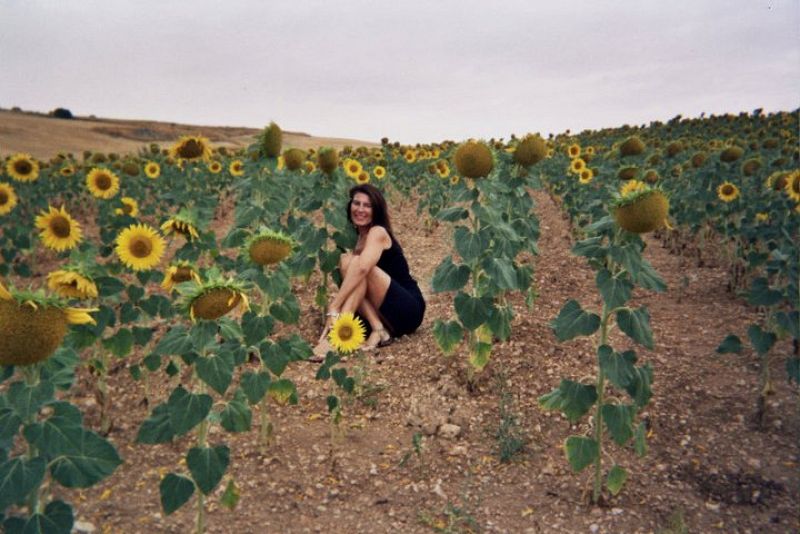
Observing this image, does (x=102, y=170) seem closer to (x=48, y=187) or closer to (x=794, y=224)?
(x=48, y=187)

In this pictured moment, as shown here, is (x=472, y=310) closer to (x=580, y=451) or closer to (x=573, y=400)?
(x=573, y=400)

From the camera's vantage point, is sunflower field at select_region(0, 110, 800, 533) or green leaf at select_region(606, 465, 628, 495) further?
green leaf at select_region(606, 465, 628, 495)

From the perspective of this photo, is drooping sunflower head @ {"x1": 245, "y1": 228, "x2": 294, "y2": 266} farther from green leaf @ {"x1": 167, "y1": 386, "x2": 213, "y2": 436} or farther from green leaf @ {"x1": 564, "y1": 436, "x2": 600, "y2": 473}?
green leaf @ {"x1": 564, "y1": 436, "x2": 600, "y2": 473}

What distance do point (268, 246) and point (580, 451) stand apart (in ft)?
5.86

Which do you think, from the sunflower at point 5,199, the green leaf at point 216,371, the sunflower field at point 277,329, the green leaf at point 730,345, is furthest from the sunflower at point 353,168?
the green leaf at point 216,371

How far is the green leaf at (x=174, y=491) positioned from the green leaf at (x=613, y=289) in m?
1.87

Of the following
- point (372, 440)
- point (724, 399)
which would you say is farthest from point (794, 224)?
point (372, 440)

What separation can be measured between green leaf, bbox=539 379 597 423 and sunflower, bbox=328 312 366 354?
4.40ft

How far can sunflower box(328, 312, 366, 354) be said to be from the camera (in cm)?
362

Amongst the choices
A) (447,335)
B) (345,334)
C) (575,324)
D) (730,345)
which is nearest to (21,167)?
(345,334)

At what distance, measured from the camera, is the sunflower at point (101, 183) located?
6750 millimetres

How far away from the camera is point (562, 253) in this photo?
7.98 meters

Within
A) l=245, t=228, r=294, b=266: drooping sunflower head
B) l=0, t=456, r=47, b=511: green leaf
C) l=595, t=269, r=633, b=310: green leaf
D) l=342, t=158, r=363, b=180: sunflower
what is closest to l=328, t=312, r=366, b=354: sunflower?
l=245, t=228, r=294, b=266: drooping sunflower head

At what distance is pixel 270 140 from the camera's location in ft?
14.9
